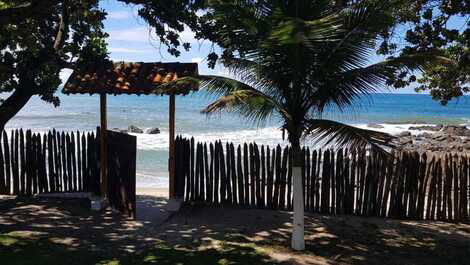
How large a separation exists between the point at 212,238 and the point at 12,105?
17.4 ft

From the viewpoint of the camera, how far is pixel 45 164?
10773 millimetres

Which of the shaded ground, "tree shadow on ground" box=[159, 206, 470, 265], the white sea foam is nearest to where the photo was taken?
the shaded ground

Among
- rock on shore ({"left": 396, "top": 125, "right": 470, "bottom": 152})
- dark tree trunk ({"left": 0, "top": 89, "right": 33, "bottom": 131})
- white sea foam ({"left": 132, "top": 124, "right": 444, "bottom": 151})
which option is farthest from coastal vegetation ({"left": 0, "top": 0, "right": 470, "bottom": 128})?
white sea foam ({"left": 132, "top": 124, "right": 444, "bottom": 151})

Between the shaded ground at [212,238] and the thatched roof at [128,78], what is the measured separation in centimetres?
264

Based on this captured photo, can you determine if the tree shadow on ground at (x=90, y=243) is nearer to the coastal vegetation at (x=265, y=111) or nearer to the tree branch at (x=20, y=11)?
the coastal vegetation at (x=265, y=111)

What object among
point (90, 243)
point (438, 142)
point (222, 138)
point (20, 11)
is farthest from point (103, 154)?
point (438, 142)

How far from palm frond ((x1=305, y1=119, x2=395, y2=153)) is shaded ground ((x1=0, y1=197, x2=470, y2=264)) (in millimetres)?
1870

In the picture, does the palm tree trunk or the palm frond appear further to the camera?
the palm tree trunk

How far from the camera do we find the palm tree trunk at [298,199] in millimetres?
7340

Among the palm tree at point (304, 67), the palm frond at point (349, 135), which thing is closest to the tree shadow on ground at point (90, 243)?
the palm tree at point (304, 67)

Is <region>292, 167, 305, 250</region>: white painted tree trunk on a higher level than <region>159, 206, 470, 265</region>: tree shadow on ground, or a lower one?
higher

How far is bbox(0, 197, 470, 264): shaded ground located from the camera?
6.97m

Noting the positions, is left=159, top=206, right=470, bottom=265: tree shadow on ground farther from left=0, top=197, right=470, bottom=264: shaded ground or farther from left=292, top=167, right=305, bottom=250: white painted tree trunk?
left=292, top=167, right=305, bottom=250: white painted tree trunk

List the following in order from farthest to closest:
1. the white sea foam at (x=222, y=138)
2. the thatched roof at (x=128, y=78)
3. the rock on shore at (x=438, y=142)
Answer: the white sea foam at (x=222, y=138) < the rock on shore at (x=438, y=142) < the thatched roof at (x=128, y=78)
